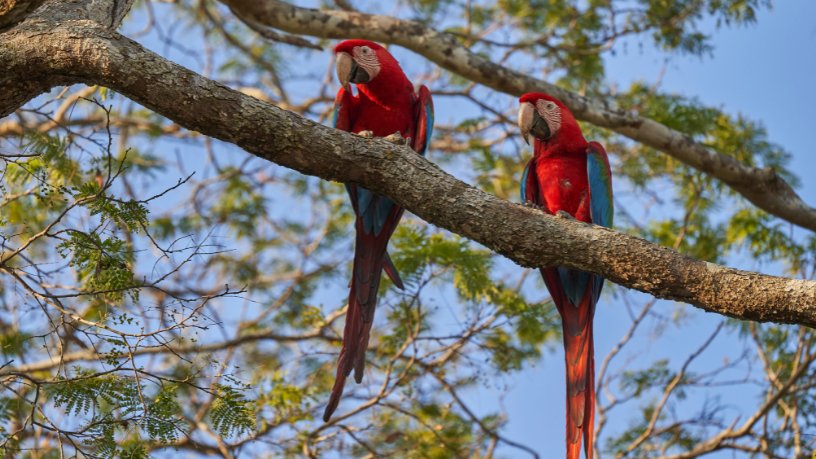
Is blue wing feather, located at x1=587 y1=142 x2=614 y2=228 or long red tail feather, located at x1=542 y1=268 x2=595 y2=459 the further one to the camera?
blue wing feather, located at x1=587 y1=142 x2=614 y2=228

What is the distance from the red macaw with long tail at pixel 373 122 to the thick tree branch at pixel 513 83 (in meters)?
0.52

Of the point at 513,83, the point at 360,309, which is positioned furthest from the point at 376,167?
the point at 513,83

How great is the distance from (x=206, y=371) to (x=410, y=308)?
1.42m

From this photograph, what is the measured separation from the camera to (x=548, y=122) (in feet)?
11.0

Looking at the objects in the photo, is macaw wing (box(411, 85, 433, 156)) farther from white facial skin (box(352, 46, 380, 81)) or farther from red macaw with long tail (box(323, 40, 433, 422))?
white facial skin (box(352, 46, 380, 81))

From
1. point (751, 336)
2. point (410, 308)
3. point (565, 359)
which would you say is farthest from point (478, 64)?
point (751, 336)

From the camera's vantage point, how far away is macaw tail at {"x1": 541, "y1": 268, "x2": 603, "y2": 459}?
107 inches

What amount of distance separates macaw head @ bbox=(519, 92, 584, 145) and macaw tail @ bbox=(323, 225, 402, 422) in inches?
28.0

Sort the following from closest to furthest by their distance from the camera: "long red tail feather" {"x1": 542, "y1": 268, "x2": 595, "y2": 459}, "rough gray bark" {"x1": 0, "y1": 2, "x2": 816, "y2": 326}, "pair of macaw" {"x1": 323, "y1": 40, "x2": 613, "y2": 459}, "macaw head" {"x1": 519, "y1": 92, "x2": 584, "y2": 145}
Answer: "rough gray bark" {"x1": 0, "y1": 2, "x2": 816, "y2": 326}
"long red tail feather" {"x1": 542, "y1": 268, "x2": 595, "y2": 459}
"pair of macaw" {"x1": 323, "y1": 40, "x2": 613, "y2": 459}
"macaw head" {"x1": 519, "y1": 92, "x2": 584, "y2": 145}

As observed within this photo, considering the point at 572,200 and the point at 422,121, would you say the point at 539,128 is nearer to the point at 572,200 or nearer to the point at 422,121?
the point at 572,200

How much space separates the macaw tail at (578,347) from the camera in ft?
8.89

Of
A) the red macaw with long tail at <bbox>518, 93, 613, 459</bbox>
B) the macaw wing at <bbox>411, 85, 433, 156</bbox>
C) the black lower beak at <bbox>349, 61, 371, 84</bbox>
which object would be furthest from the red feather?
the black lower beak at <bbox>349, 61, 371, 84</bbox>

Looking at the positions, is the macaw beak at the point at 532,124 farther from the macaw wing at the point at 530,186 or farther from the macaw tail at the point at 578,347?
the macaw tail at the point at 578,347

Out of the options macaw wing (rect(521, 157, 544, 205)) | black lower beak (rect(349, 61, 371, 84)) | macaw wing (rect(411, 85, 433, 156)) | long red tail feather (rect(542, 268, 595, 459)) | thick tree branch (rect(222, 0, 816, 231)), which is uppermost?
Result: thick tree branch (rect(222, 0, 816, 231))
